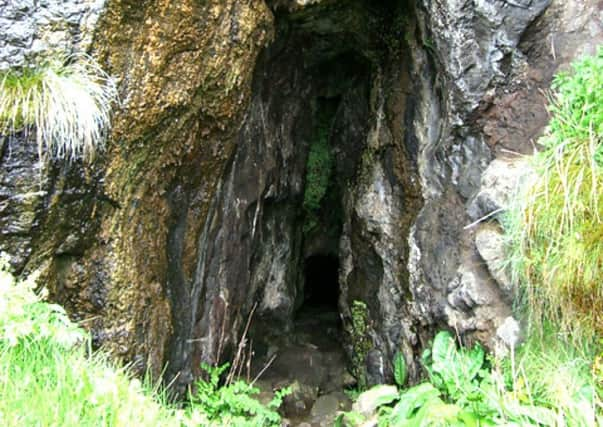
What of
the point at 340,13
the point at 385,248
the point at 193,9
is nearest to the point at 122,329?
the point at 193,9

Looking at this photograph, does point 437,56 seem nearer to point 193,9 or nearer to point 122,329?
point 193,9

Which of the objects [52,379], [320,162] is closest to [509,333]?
[52,379]

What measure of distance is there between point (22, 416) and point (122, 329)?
159 cm

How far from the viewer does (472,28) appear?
181 inches

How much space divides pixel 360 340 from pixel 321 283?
318 cm

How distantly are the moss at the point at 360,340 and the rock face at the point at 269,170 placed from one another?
0.03 metres

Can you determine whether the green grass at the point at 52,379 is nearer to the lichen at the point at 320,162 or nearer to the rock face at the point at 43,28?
the rock face at the point at 43,28

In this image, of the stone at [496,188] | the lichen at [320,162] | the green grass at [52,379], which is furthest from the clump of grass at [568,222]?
the lichen at [320,162]

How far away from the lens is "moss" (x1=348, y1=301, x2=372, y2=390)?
6.84 metres

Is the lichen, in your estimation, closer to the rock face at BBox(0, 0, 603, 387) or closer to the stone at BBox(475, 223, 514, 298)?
the rock face at BBox(0, 0, 603, 387)

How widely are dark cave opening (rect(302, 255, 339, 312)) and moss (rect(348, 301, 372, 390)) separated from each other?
227cm

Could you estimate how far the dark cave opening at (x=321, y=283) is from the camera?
379 inches

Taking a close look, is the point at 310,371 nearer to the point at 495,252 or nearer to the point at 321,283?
the point at 321,283

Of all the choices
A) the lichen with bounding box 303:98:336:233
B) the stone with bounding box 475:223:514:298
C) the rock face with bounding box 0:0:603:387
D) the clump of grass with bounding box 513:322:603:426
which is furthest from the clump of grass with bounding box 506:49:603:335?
the lichen with bounding box 303:98:336:233
